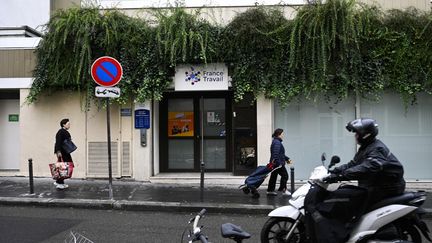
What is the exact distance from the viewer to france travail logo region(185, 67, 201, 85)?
12.3 m

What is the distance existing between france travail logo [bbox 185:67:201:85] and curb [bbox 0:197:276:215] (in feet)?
12.5

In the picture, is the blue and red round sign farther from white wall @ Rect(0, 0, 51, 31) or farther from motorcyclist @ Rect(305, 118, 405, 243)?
motorcyclist @ Rect(305, 118, 405, 243)

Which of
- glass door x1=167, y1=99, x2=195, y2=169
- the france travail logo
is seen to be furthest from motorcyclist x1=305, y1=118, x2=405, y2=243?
glass door x1=167, y1=99, x2=195, y2=169

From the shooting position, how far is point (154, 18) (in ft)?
41.6

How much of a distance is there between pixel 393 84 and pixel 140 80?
6505 mm

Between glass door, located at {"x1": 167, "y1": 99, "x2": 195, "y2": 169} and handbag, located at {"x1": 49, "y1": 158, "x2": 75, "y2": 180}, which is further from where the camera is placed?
glass door, located at {"x1": 167, "y1": 99, "x2": 195, "y2": 169}

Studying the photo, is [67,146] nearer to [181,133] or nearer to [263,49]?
[181,133]

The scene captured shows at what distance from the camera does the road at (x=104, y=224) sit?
23.5 ft

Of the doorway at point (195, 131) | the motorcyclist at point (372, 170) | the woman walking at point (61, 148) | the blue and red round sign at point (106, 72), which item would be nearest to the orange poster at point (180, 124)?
the doorway at point (195, 131)

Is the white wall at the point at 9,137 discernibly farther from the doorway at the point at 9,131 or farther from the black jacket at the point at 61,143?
the black jacket at the point at 61,143

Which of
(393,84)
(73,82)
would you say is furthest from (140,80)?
(393,84)

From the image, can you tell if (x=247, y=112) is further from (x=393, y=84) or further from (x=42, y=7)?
(x=42, y=7)

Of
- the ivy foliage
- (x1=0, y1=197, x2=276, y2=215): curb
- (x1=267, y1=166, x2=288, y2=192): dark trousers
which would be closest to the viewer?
(x1=0, y1=197, x2=276, y2=215): curb

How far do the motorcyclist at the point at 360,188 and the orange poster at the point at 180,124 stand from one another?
27.3 ft
